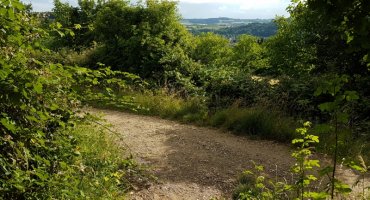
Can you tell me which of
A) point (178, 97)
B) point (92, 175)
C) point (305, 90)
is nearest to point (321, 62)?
point (305, 90)

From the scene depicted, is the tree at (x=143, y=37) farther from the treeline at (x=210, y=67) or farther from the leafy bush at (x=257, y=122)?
the leafy bush at (x=257, y=122)

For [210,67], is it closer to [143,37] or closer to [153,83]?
[153,83]

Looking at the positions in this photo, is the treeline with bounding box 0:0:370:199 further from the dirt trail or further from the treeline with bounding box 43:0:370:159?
the dirt trail

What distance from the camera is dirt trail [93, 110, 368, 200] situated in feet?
19.9

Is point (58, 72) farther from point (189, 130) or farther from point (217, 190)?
point (189, 130)

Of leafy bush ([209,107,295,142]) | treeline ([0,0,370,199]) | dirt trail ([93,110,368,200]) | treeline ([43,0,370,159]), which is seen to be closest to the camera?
treeline ([0,0,370,199])

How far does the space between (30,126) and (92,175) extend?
1.39 metres

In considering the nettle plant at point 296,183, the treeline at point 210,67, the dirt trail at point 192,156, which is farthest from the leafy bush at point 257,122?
the nettle plant at point 296,183

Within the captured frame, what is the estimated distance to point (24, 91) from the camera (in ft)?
8.81

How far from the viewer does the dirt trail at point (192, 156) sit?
19.9ft

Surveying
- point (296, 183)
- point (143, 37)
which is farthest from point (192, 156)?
point (143, 37)

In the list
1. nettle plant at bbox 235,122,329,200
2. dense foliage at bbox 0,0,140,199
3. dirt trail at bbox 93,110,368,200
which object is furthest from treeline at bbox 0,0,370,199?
dirt trail at bbox 93,110,368,200

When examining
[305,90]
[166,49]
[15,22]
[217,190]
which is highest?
[15,22]

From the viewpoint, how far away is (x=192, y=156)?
7.51 m
